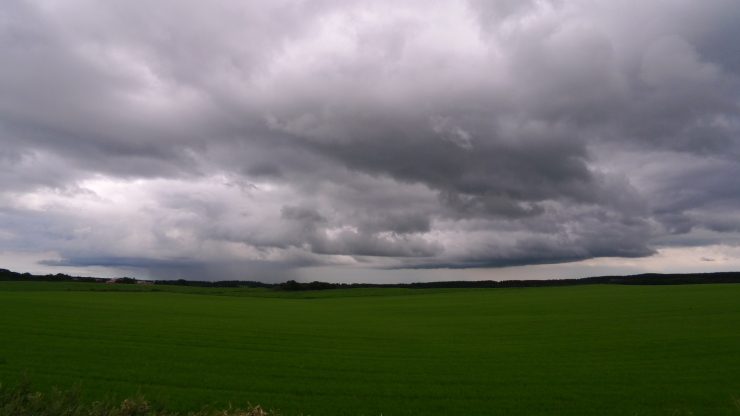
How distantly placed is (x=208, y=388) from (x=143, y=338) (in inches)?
467

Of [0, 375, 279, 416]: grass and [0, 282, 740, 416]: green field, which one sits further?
[0, 282, 740, 416]: green field

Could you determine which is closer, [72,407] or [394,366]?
[72,407]

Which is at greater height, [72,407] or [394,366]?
[72,407]

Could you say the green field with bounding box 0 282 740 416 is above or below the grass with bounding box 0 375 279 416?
below

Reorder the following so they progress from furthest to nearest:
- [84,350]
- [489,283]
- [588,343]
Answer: [489,283] < [588,343] < [84,350]

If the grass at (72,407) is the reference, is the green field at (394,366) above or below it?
below

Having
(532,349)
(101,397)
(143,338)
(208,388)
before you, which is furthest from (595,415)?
(143,338)

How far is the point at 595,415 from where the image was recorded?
40.7 feet

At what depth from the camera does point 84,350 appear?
20172mm

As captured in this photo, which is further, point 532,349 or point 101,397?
point 532,349

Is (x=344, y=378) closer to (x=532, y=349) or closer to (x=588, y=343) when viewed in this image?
(x=532, y=349)

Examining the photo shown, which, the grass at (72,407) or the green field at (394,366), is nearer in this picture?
the grass at (72,407)

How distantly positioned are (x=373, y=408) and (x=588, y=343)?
52.9ft

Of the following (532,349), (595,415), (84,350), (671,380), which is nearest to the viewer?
(595,415)
